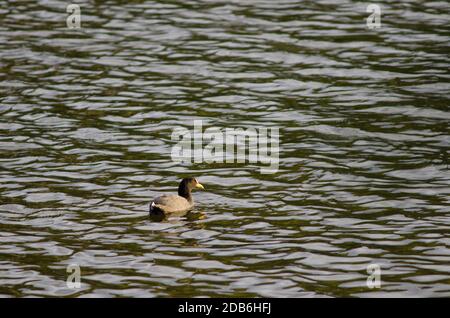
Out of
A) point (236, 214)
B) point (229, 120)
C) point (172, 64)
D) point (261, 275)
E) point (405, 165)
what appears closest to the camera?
point (261, 275)

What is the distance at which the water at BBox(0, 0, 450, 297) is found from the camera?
13688 mm

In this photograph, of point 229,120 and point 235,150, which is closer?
point 235,150

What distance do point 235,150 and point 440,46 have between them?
24.6ft

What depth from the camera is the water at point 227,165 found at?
1369 cm

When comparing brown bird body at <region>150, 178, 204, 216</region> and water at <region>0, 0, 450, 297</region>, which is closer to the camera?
water at <region>0, 0, 450, 297</region>

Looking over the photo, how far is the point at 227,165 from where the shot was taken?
18125 millimetres

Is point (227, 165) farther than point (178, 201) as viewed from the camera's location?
Yes

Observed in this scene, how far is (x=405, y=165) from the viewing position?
1766 centimetres

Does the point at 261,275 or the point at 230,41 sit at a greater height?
the point at 230,41

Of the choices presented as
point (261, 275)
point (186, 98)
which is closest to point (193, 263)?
point (261, 275)

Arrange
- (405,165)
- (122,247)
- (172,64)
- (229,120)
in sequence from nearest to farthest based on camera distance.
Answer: (122,247) → (405,165) → (229,120) → (172,64)

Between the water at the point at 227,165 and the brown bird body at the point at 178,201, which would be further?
the brown bird body at the point at 178,201

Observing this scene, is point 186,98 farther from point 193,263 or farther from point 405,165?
point 193,263

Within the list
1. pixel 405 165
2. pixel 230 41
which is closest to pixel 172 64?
pixel 230 41
